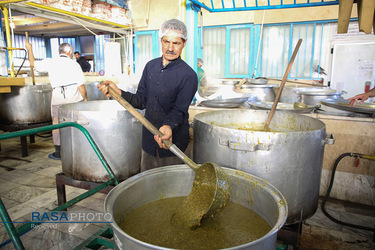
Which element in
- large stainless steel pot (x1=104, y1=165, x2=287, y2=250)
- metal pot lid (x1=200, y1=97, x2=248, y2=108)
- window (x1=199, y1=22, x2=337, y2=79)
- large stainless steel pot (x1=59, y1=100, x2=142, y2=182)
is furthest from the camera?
window (x1=199, y1=22, x2=337, y2=79)

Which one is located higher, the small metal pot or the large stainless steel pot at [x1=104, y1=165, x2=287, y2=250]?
the small metal pot

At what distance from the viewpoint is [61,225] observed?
91.3 inches

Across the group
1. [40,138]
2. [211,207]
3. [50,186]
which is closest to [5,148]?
[40,138]

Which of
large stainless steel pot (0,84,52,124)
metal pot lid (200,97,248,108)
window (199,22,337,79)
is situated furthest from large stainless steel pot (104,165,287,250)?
window (199,22,337,79)

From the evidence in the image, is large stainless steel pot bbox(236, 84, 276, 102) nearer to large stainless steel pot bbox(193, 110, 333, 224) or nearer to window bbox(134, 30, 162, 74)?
large stainless steel pot bbox(193, 110, 333, 224)

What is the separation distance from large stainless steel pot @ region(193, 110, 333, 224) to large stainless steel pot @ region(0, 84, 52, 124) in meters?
3.37

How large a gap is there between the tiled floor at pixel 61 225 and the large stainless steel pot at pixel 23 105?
0.68 metres

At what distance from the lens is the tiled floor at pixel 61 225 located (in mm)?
2090

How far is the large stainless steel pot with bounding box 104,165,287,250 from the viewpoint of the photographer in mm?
1159

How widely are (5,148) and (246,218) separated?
4.83 meters

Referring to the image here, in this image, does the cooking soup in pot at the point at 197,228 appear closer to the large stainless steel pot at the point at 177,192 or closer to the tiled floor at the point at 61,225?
the large stainless steel pot at the point at 177,192

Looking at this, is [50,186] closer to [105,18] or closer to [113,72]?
[105,18]

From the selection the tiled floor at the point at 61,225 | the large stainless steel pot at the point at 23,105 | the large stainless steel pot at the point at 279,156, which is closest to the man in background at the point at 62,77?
the large stainless steel pot at the point at 23,105

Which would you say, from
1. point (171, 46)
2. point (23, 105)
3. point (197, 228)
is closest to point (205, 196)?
point (197, 228)
